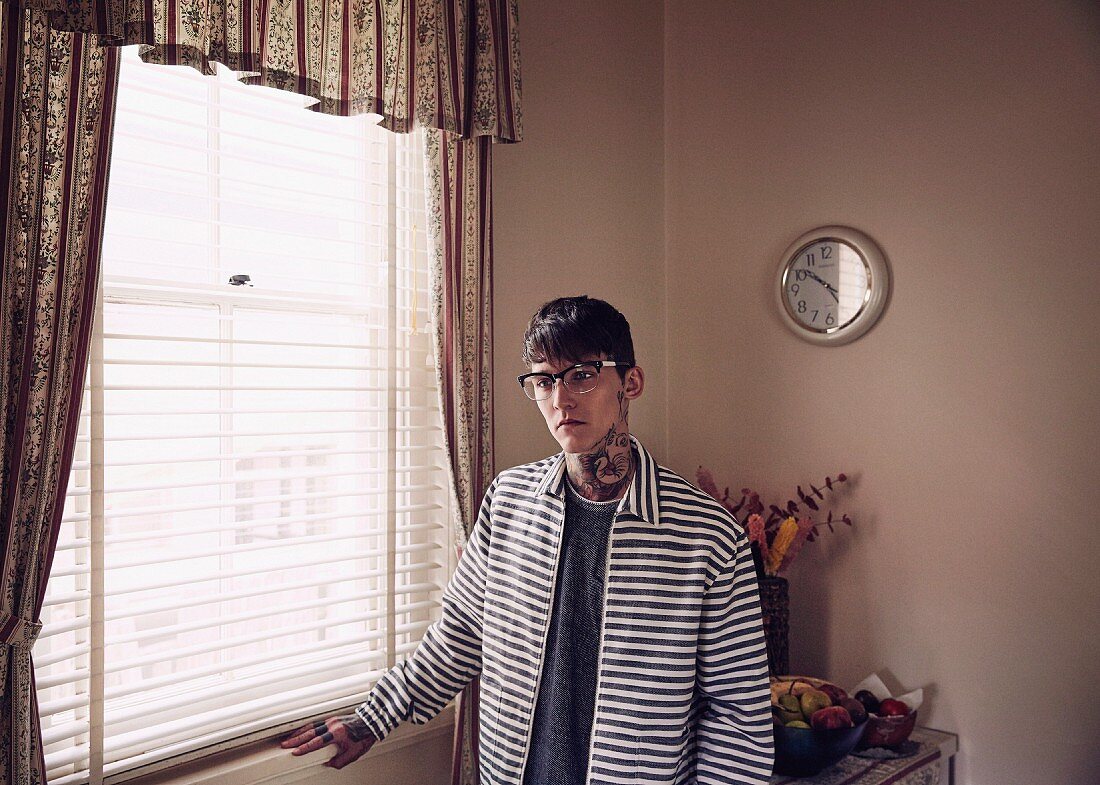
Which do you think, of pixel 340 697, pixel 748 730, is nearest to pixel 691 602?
pixel 748 730

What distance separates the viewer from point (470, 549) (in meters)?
1.85

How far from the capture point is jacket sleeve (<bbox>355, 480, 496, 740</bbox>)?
71.2 inches

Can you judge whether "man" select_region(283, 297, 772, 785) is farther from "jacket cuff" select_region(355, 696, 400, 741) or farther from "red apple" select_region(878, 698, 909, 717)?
"red apple" select_region(878, 698, 909, 717)

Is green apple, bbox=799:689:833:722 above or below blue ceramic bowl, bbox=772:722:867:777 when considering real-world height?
above

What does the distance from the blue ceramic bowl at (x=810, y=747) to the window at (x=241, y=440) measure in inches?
36.7

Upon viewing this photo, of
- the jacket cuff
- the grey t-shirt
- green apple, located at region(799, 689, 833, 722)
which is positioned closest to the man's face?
the grey t-shirt

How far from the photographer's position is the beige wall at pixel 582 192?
8.04ft

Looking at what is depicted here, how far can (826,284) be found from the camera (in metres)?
2.49

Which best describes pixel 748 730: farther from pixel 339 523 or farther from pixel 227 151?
pixel 227 151

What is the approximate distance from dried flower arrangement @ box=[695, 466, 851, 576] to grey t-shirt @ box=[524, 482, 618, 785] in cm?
88

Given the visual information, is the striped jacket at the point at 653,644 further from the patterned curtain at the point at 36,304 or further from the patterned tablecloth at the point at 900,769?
the patterned curtain at the point at 36,304

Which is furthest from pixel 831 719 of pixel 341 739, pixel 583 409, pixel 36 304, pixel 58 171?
pixel 58 171

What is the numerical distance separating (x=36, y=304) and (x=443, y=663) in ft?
3.43

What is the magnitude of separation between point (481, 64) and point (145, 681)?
63.0 inches
